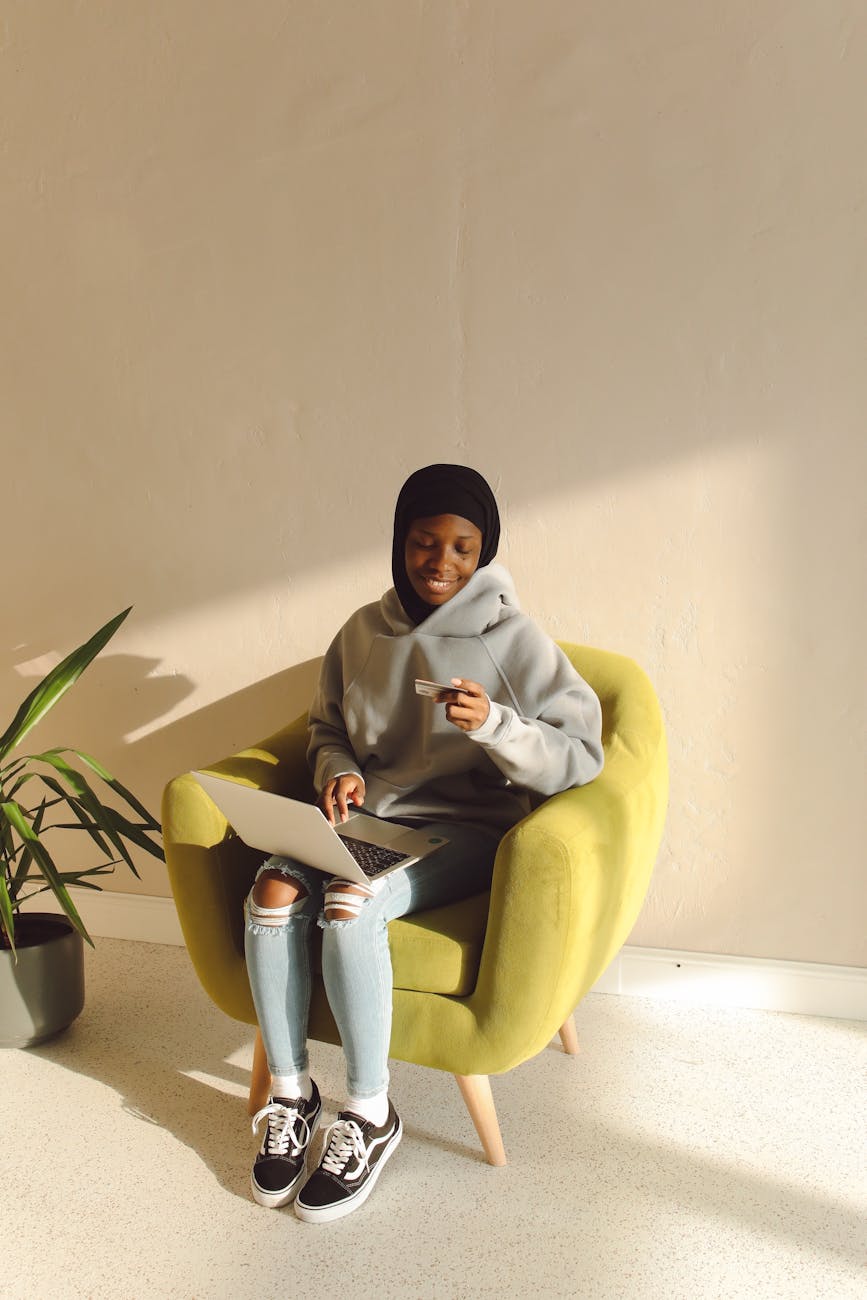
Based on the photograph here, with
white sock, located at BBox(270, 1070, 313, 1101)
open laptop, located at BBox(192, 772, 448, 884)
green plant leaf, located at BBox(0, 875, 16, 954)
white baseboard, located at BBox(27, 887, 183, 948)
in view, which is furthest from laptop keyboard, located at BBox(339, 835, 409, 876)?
white baseboard, located at BBox(27, 887, 183, 948)

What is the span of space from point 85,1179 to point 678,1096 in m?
1.04

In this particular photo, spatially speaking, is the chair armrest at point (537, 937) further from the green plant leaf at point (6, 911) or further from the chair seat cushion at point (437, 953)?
the green plant leaf at point (6, 911)

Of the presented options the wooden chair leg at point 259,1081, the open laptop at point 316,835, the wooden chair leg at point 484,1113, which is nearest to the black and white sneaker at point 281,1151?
the wooden chair leg at point 259,1081

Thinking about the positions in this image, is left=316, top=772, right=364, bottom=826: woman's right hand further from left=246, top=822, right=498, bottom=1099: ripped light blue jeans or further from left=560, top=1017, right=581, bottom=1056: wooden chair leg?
left=560, top=1017, right=581, bottom=1056: wooden chair leg

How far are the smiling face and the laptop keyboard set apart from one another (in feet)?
1.45

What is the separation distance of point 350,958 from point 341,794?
1.03ft

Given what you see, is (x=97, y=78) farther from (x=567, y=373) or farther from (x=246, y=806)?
(x=246, y=806)

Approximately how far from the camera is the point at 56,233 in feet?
8.52

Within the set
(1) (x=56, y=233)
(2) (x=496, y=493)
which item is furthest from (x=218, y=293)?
(2) (x=496, y=493)

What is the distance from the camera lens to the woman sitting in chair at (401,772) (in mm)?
1730

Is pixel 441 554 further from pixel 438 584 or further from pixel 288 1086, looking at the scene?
pixel 288 1086

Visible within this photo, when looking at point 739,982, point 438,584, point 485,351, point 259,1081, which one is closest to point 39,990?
point 259,1081

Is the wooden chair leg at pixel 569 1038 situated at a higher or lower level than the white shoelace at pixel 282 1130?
lower

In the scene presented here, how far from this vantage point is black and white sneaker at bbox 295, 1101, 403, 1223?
1.70 m
